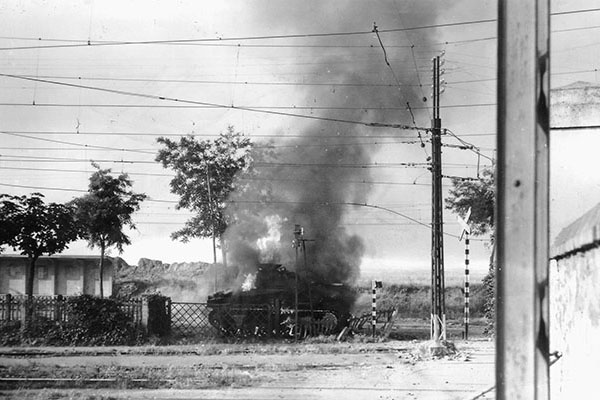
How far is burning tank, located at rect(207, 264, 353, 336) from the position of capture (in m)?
18.4

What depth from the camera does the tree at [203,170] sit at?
87.5ft

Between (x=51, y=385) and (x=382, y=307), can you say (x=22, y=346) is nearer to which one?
(x=51, y=385)

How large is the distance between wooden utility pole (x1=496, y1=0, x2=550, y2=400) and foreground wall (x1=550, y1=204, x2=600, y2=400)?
0.77m

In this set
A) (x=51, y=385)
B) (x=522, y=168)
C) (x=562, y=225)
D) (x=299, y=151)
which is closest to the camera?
(x=522, y=168)

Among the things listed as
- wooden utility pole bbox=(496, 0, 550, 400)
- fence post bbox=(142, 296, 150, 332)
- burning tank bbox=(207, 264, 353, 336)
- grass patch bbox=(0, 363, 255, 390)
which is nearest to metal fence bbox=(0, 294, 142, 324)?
fence post bbox=(142, 296, 150, 332)

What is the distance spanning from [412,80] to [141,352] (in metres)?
11.9

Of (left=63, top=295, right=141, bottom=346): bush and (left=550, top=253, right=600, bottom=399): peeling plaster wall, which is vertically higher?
(left=550, top=253, right=600, bottom=399): peeling plaster wall

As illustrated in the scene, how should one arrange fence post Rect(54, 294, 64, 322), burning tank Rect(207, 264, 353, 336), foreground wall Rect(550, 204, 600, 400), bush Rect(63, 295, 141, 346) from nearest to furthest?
foreground wall Rect(550, 204, 600, 400), bush Rect(63, 295, 141, 346), fence post Rect(54, 294, 64, 322), burning tank Rect(207, 264, 353, 336)

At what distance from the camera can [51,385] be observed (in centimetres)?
1059

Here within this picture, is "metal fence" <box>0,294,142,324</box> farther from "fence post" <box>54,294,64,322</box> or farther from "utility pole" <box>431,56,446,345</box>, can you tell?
"utility pole" <box>431,56,446,345</box>

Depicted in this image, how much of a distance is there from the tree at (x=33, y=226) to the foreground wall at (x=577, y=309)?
15928 millimetres

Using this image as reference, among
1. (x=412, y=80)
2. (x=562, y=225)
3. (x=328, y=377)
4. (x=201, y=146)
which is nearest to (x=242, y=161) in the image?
(x=201, y=146)

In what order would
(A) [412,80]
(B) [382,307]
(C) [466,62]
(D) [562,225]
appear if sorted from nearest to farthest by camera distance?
(D) [562,225], (C) [466,62], (A) [412,80], (B) [382,307]

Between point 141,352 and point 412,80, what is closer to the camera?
point 141,352
